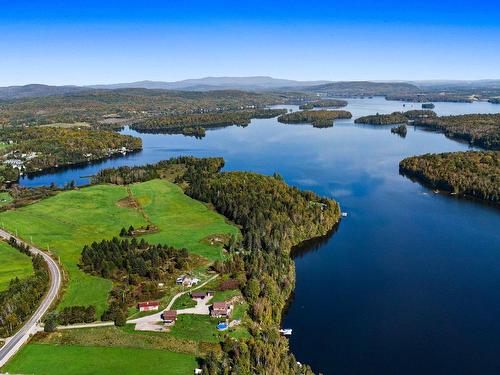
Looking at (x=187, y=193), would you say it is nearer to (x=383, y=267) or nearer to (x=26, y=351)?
(x=383, y=267)

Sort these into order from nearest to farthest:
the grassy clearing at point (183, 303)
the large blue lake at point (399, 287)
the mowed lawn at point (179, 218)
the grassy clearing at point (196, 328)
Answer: the grassy clearing at point (196, 328) < the large blue lake at point (399, 287) < the grassy clearing at point (183, 303) < the mowed lawn at point (179, 218)

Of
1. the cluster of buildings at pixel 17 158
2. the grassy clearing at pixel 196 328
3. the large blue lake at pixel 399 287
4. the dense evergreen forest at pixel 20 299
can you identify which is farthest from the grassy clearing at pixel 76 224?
the cluster of buildings at pixel 17 158

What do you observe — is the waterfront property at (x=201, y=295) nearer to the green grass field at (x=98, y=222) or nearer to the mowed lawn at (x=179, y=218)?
the green grass field at (x=98, y=222)

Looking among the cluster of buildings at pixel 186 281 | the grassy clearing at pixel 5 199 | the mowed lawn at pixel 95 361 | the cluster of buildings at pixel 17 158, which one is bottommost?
the mowed lawn at pixel 95 361

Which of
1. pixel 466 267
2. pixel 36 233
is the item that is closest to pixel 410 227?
pixel 466 267

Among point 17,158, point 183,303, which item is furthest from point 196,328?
point 17,158

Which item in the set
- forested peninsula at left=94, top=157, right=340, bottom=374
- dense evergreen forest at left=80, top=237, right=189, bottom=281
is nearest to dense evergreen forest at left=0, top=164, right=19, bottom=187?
forested peninsula at left=94, top=157, right=340, bottom=374

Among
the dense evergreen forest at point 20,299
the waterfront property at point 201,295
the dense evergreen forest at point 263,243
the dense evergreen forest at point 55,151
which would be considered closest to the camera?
the dense evergreen forest at point 263,243
